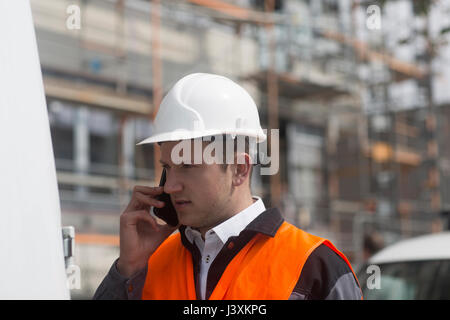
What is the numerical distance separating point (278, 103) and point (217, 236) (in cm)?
1088

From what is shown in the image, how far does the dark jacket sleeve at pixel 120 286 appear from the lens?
5.75 feet

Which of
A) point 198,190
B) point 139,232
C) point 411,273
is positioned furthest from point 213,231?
point 411,273

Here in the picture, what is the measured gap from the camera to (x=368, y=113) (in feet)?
45.0

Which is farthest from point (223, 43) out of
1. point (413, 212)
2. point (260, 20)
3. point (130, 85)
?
point (413, 212)

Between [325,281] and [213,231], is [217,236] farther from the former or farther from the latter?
[325,281]

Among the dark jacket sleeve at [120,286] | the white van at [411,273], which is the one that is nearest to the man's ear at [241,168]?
the dark jacket sleeve at [120,286]

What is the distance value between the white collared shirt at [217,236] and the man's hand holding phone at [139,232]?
4.5 inches

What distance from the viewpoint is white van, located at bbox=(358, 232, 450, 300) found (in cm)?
358

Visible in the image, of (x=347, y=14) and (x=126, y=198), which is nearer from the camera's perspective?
(x=126, y=198)

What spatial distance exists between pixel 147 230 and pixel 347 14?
11.4 m

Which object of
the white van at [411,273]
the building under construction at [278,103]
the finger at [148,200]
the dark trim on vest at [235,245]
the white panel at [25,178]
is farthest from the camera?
the building under construction at [278,103]

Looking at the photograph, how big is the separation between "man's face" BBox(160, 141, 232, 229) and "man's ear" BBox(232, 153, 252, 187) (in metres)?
0.03

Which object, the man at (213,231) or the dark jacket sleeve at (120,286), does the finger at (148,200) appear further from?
the dark jacket sleeve at (120,286)

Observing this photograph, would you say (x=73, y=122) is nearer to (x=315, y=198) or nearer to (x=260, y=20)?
(x=260, y=20)
